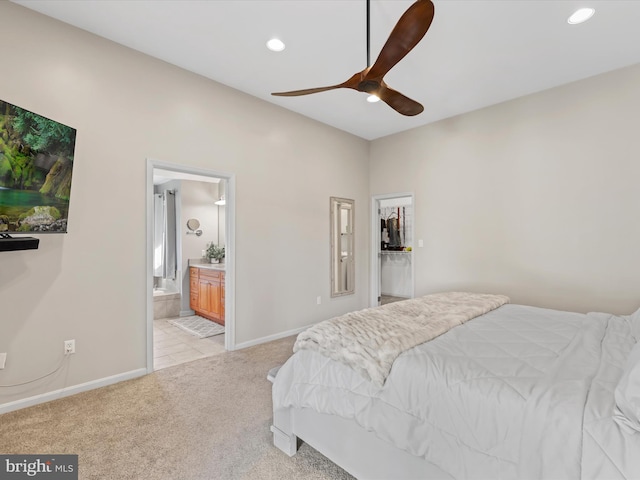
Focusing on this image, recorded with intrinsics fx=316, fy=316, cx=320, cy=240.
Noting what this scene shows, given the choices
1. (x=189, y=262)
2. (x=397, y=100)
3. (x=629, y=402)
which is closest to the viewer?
(x=629, y=402)

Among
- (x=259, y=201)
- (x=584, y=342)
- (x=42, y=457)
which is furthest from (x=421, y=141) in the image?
(x=42, y=457)

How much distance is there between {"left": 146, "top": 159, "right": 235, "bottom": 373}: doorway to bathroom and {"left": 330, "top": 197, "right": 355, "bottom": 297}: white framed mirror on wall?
5.32 ft

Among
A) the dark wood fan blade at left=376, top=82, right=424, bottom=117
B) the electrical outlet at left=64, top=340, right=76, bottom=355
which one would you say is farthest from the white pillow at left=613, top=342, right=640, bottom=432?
the electrical outlet at left=64, top=340, right=76, bottom=355

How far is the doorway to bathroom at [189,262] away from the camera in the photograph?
4473 millimetres

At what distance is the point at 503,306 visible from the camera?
2711mm

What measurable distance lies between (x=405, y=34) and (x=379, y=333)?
1.65 metres

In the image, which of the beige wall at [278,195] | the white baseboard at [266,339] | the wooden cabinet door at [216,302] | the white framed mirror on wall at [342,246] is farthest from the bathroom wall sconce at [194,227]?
the white baseboard at [266,339]

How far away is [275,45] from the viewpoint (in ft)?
9.19

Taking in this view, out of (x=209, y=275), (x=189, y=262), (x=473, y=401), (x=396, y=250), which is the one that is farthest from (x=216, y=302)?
(x=473, y=401)

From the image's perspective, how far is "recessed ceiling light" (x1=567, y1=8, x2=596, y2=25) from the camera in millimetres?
2377

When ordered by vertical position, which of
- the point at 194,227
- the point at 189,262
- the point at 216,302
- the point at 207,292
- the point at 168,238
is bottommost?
the point at 216,302

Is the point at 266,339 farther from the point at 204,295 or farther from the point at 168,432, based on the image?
the point at 168,432

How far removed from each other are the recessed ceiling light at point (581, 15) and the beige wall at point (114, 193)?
9.69 ft

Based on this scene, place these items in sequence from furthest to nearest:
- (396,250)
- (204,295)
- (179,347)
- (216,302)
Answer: (396,250), (204,295), (216,302), (179,347)
